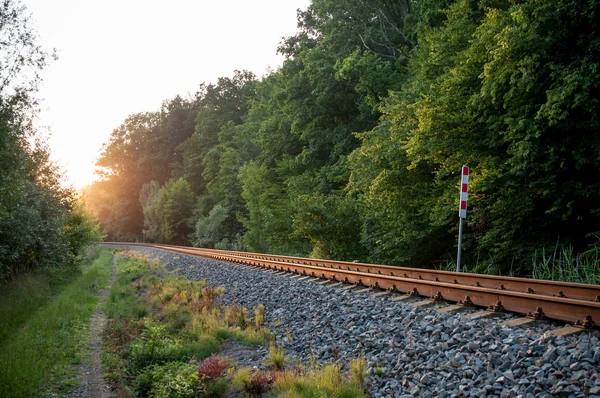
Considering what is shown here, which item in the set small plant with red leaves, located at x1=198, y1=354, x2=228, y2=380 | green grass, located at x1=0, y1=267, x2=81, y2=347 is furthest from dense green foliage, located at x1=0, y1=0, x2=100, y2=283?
small plant with red leaves, located at x1=198, y1=354, x2=228, y2=380

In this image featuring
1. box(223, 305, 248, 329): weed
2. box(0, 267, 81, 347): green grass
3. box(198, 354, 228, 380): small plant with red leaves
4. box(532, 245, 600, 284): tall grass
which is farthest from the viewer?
box(0, 267, 81, 347): green grass

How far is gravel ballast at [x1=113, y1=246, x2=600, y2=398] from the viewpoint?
13.4 feet

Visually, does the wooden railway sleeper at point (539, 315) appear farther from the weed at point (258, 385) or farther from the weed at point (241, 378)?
the weed at point (241, 378)

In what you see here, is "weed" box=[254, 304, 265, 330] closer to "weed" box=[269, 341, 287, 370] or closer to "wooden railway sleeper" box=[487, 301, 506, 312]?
"weed" box=[269, 341, 287, 370]

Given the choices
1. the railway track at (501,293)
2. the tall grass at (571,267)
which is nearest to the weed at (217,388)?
the railway track at (501,293)

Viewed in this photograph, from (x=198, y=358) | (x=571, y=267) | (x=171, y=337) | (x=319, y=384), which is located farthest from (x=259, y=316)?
(x=571, y=267)

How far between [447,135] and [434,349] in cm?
847

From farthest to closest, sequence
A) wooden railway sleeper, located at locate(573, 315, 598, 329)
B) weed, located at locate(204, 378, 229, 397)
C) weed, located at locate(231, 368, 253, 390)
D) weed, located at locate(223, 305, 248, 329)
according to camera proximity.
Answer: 1. weed, located at locate(223, 305, 248, 329)
2. weed, located at locate(204, 378, 229, 397)
3. weed, located at locate(231, 368, 253, 390)
4. wooden railway sleeper, located at locate(573, 315, 598, 329)

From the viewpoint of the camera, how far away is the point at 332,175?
2486cm

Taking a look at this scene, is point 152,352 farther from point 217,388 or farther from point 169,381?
point 217,388

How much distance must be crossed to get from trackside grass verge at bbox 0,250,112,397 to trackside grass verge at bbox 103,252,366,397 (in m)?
0.66

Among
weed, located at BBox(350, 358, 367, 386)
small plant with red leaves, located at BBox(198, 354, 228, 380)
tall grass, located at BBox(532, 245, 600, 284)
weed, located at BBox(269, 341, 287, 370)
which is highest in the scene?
tall grass, located at BBox(532, 245, 600, 284)

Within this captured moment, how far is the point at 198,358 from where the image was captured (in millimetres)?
7547

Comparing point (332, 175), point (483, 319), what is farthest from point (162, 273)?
point (483, 319)
